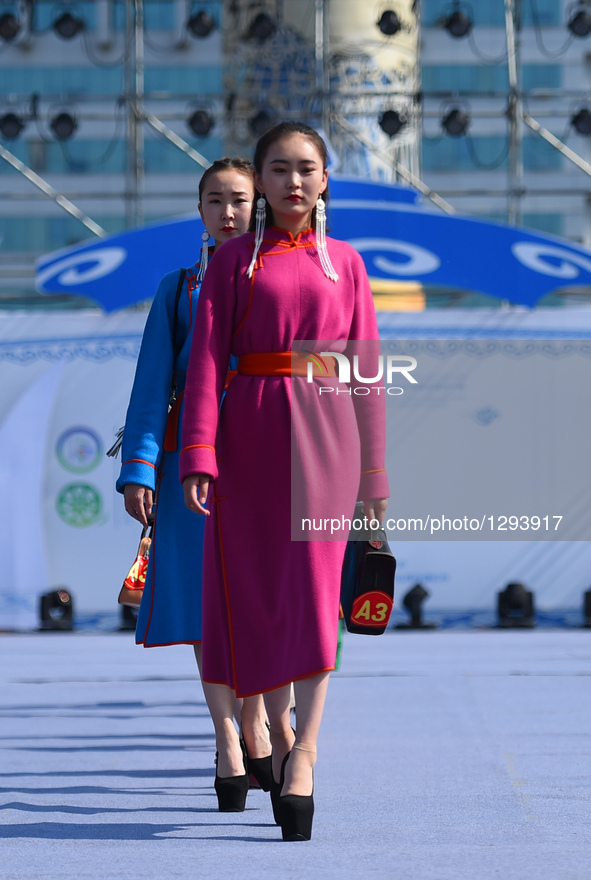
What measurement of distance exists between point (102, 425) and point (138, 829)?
20.3 feet

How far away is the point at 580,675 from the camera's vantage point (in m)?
5.27

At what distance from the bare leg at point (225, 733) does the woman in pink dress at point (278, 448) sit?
104 millimetres

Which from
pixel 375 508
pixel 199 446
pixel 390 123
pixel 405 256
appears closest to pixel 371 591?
pixel 375 508

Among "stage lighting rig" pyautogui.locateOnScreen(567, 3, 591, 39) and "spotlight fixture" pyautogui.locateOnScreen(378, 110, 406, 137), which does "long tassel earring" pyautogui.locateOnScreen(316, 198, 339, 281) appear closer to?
"spotlight fixture" pyautogui.locateOnScreen(378, 110, 406, 137)

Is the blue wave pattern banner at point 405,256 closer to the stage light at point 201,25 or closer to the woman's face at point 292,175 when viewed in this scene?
the woman's face at point 292,175

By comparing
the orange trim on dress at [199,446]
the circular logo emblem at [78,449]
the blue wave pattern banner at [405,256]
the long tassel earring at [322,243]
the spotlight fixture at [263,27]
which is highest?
the spotlight fixture at [263,27]

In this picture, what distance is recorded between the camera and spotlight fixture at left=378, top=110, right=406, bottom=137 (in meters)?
12.3

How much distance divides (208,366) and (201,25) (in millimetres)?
12149

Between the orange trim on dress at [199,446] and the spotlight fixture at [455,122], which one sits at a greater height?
the spotlight fixture at [455,122]

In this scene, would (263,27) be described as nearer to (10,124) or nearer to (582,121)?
(10,124)

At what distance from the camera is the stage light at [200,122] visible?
13070 millimetres

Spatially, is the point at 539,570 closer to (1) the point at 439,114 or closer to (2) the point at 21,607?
(2) the point at 21,607

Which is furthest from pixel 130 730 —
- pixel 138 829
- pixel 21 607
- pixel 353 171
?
pixel 353 171

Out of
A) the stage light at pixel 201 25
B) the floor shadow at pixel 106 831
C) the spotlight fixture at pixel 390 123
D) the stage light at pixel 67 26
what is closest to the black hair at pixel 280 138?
the floor shadow at pixel 106 831
